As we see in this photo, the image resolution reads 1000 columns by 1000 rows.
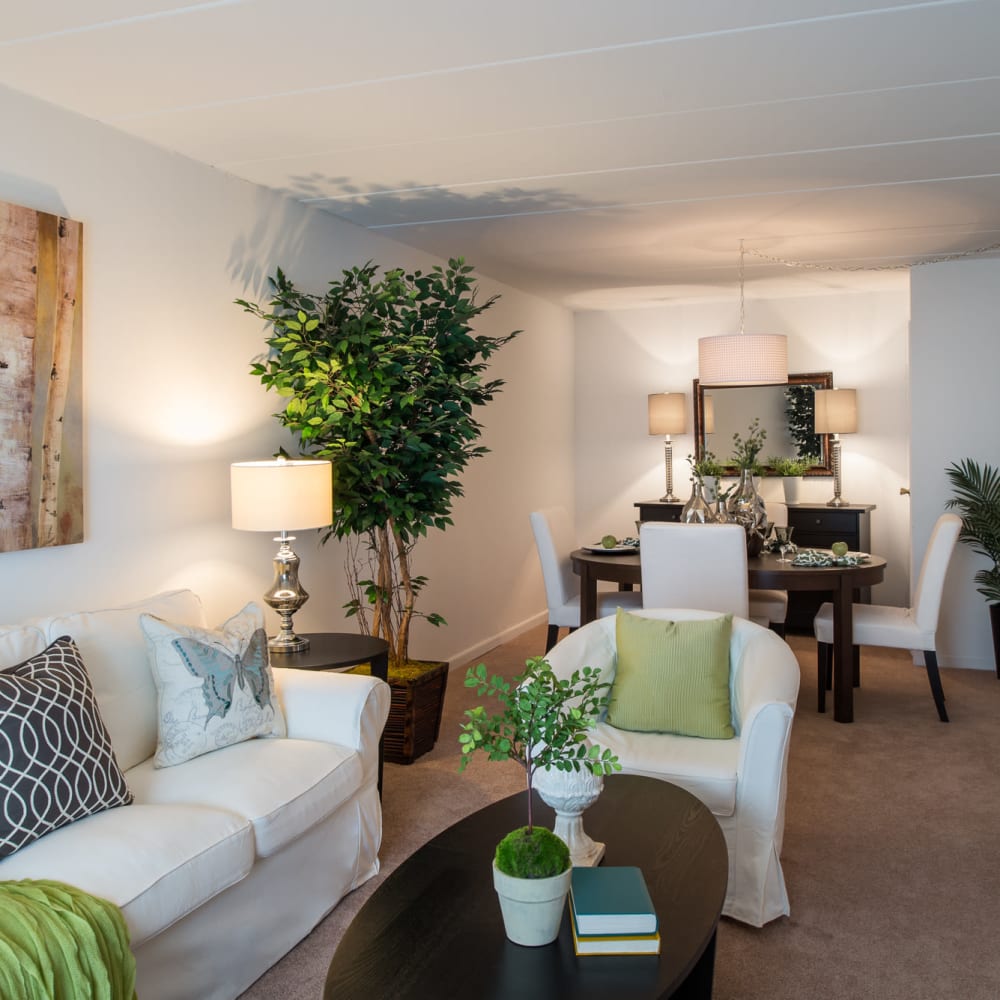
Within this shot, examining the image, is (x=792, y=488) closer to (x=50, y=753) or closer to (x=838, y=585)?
(x=838, y=585)

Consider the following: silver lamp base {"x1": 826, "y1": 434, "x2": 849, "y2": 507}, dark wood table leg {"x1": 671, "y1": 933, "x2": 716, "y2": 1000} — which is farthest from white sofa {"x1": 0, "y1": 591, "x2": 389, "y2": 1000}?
silver lamp base {"x1": 826, "y1": 434, "x2": 849, "y2": 507}

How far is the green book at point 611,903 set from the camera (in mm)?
1656

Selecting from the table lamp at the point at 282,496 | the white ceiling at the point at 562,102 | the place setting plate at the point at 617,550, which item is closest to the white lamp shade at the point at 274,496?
the table lamp at the point at 282,496

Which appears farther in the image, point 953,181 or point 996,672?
point 996,672

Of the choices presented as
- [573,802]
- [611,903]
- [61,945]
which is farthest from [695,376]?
[61,945]

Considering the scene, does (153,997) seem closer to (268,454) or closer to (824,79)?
(268,454)

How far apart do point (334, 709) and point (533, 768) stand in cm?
107

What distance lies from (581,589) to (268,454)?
1851 mm

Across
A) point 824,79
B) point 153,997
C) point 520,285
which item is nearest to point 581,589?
point 520,285

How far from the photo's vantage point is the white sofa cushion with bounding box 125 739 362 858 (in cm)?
230

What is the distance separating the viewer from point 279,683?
286cm

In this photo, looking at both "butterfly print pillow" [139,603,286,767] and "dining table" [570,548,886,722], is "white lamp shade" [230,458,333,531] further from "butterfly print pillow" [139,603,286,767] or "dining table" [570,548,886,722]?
"dining table" [570,548,886,722]

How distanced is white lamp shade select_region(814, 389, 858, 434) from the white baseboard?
7.69ft

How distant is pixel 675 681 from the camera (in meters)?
2.88
